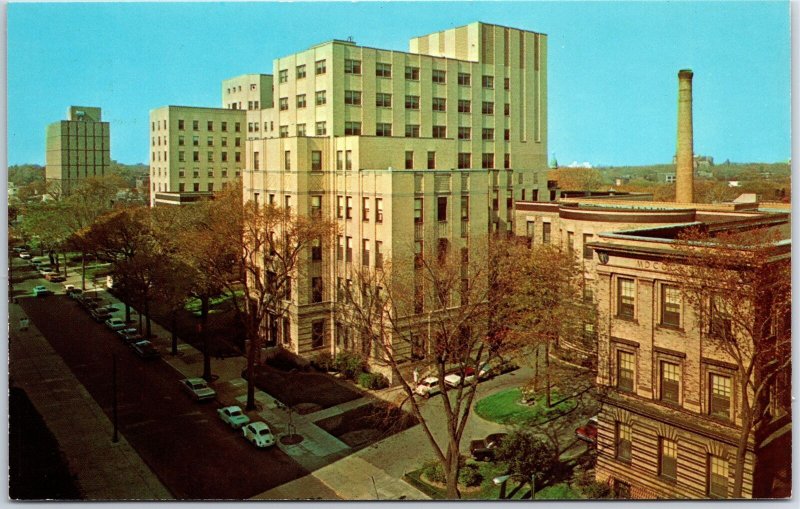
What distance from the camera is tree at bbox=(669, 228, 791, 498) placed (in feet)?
64.8

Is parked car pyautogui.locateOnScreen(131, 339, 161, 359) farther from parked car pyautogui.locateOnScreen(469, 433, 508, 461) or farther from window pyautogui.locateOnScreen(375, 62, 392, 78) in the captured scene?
window pyautogui.locateOnScreen(375, 62, 392, 78)

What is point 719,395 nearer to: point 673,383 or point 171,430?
point 673,383

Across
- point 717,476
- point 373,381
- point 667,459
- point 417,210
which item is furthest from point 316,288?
point 717,476

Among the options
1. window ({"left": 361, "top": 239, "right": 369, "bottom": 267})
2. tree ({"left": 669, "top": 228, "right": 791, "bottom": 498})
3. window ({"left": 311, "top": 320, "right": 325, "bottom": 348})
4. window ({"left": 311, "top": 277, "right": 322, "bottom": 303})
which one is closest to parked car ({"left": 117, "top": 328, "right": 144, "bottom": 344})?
window ({"left": 311, "top": 320, "right": 325, "bottom": 348})

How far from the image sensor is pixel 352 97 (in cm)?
4184

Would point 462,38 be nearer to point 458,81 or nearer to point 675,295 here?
point 458,81

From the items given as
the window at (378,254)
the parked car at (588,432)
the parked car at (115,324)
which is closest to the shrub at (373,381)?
the window at (378,254)

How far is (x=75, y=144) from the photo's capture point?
164ft

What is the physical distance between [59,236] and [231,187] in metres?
18.8

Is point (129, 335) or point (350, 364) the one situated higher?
point (129, 335)

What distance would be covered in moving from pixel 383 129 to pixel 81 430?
79.9 feet

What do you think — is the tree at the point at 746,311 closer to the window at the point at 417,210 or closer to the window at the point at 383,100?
the window at the point at 417,210

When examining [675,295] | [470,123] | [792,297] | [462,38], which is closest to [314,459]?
[675,295]

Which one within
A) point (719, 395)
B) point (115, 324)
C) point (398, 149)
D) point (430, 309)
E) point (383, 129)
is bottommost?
point (115, 324)
